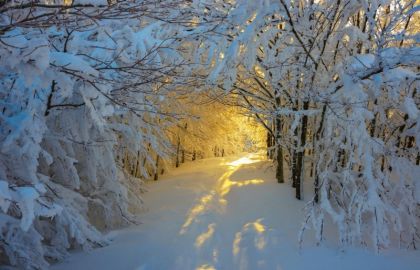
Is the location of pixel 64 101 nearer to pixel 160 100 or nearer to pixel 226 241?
pixel 160 100

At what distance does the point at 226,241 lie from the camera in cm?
657

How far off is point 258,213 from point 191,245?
7.61 ft

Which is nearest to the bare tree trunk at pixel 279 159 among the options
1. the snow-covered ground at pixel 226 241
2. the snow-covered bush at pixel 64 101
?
the snow-covered ground at pixel 226 241

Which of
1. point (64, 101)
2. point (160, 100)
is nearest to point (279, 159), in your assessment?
point (160, 100)

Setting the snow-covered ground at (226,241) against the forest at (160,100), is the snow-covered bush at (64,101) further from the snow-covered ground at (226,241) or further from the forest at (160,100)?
the snow-covered ground at (226,241)

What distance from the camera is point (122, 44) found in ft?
15.1

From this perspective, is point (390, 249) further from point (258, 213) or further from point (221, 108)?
point (221, 108)

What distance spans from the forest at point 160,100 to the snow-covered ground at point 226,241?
156 mm

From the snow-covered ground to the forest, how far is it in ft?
0.51

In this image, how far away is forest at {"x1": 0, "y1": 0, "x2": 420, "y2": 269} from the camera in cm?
339

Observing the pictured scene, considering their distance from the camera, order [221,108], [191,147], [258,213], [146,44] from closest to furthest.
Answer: [146,44] → [258,213] → [221,108] → [191,147]

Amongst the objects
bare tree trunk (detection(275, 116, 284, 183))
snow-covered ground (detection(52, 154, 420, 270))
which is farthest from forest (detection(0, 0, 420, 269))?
bare tree trunk (detection(275, 116, 284, 183))

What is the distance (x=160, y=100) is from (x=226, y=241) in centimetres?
277

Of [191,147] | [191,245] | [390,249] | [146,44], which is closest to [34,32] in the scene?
[146,44]
